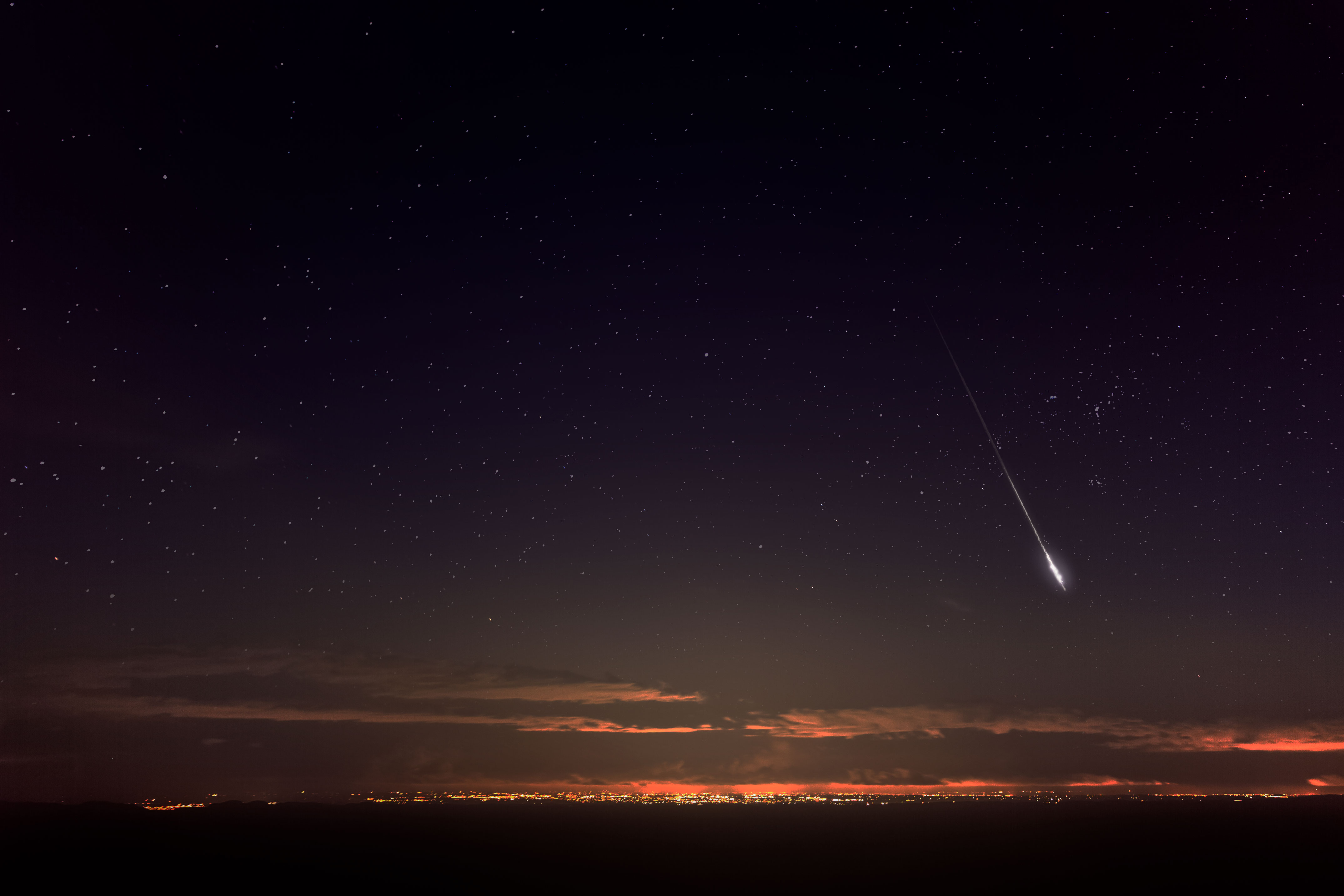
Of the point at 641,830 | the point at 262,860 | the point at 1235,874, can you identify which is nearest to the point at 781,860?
the point at 1235,874

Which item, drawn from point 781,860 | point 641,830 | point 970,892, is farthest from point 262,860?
point 641,830

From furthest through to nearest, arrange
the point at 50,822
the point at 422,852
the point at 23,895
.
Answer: the point at 50,822 < the point at 422,852 < the point at 23,895

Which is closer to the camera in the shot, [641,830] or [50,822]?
[50,822]

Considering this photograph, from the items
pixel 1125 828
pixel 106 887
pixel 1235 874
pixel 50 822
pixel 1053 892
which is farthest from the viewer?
pixel 1125 828

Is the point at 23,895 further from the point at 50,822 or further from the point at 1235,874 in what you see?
the point at 50,822

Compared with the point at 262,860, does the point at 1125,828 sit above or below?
below

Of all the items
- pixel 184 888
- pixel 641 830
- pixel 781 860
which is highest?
pixel 184 888

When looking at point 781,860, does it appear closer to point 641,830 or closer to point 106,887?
point 106,887
